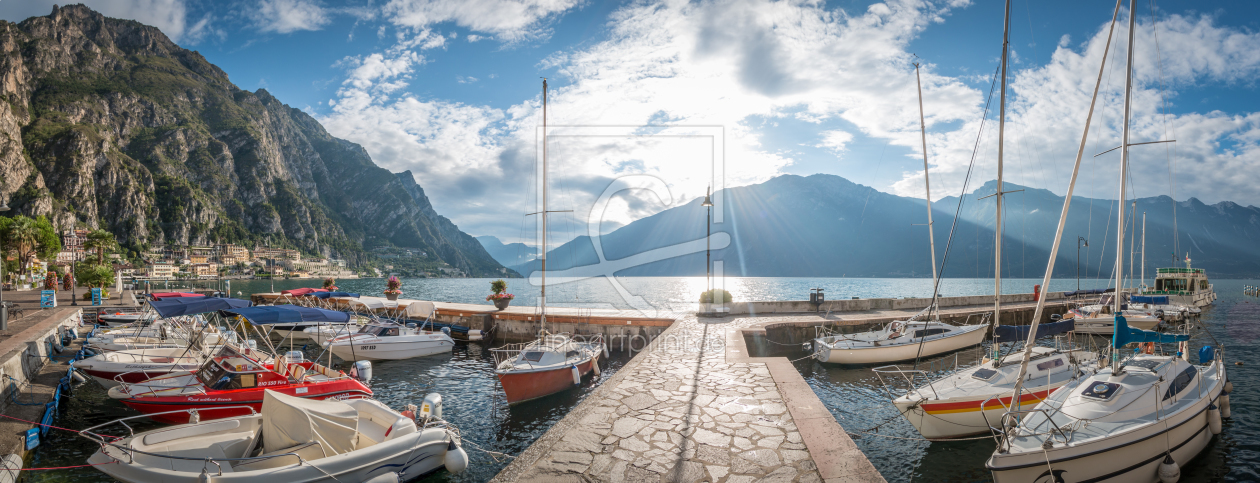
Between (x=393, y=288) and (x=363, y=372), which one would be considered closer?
(x=363, y=372)

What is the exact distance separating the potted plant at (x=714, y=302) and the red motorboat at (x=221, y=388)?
14.2 meters

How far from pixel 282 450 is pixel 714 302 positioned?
18.1 metres

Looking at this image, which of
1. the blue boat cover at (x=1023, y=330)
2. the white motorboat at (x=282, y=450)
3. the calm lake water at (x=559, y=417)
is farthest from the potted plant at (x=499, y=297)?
the blue boat cover at (x=1023, y=330)

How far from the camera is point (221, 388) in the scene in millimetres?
10055

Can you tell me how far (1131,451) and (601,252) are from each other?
12.2 metres

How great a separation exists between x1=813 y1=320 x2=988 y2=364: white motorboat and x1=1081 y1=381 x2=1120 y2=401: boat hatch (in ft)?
23.4

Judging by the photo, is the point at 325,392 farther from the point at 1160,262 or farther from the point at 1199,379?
the point at 1160,262

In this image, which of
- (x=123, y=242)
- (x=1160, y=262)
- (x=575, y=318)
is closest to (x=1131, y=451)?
(x=575, y=318)

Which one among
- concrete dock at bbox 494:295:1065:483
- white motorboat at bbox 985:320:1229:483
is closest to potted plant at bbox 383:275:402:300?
concrete dock at bbox 494:295:1065:483

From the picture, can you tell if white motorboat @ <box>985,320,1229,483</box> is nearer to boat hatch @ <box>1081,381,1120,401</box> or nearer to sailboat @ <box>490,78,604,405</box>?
boat hatch @ <box>1081,381,1120,401</box>

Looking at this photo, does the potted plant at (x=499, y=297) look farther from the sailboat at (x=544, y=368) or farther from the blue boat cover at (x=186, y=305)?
the blue boat cover at (x=186, y=305)

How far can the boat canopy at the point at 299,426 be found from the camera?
6.04m

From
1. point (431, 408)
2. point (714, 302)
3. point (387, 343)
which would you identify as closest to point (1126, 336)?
point (431, 408)

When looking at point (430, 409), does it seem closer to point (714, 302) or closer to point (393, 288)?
point (714, 302)
